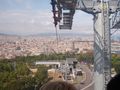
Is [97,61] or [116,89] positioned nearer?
[116,89]

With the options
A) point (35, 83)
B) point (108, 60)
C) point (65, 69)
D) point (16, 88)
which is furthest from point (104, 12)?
point (65, 69)

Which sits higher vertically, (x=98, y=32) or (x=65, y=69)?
(x=98, y=32)

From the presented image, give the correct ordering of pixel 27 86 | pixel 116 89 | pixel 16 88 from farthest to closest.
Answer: pixel 27 86, pixel 16 88, pixel 116 89

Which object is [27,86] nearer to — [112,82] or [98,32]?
[98,32]

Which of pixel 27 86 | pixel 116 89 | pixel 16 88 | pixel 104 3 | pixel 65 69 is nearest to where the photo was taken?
pixel 116 89

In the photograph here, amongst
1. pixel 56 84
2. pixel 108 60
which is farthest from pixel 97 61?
pixel 56 84

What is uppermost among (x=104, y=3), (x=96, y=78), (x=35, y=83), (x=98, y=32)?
(x=104, y=3)
